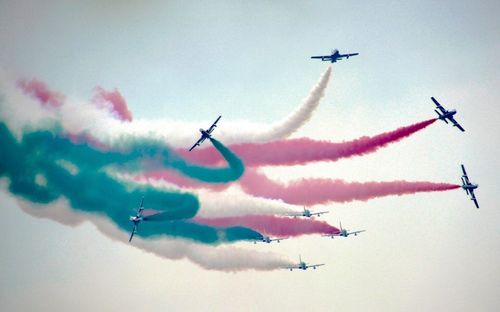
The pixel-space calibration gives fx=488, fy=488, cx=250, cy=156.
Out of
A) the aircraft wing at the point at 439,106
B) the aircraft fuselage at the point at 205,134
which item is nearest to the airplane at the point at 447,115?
the aircraft wing at the point at 439,106

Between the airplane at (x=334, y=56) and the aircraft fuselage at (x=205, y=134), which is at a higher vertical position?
the airplane at (x=334, y=56)

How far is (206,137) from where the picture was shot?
Result: 159 ft

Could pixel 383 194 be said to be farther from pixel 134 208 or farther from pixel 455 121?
pixel 134 208

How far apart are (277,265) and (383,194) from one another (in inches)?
626

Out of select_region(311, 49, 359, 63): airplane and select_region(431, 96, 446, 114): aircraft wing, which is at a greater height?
select_region(311, 49, 359, 63): airplane

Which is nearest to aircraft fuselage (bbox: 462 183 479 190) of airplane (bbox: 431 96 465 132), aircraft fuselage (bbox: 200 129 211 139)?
airplane (bbox: 431 96 465 132)

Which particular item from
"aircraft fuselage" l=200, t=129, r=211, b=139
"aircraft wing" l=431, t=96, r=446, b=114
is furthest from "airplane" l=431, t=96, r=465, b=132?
"aircraft fuselage" l=200, t=129, r=211, b=139

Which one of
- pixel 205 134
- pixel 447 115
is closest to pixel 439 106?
pixel 447 115

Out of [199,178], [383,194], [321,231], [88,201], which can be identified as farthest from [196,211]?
[383,194]

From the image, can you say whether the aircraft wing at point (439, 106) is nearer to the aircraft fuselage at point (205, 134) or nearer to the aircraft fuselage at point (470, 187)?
the aircraft fuselage at point (470, 187)

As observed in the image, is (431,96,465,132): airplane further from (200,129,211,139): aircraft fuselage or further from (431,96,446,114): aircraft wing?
(200,129,211,139): aircraft fuselage

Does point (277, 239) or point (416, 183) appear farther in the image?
point (277, 239)

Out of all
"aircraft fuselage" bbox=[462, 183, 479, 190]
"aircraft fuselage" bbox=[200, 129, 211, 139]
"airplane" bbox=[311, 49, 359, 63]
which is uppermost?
"airplane" bbox=[311, 49, 359, 63]

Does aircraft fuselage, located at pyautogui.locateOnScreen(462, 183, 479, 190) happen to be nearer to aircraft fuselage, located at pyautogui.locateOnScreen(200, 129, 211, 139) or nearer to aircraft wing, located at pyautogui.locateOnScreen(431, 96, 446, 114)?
aircraft wing, located at pyautogui.locateOnScreen(431, 96, 446, 114)
